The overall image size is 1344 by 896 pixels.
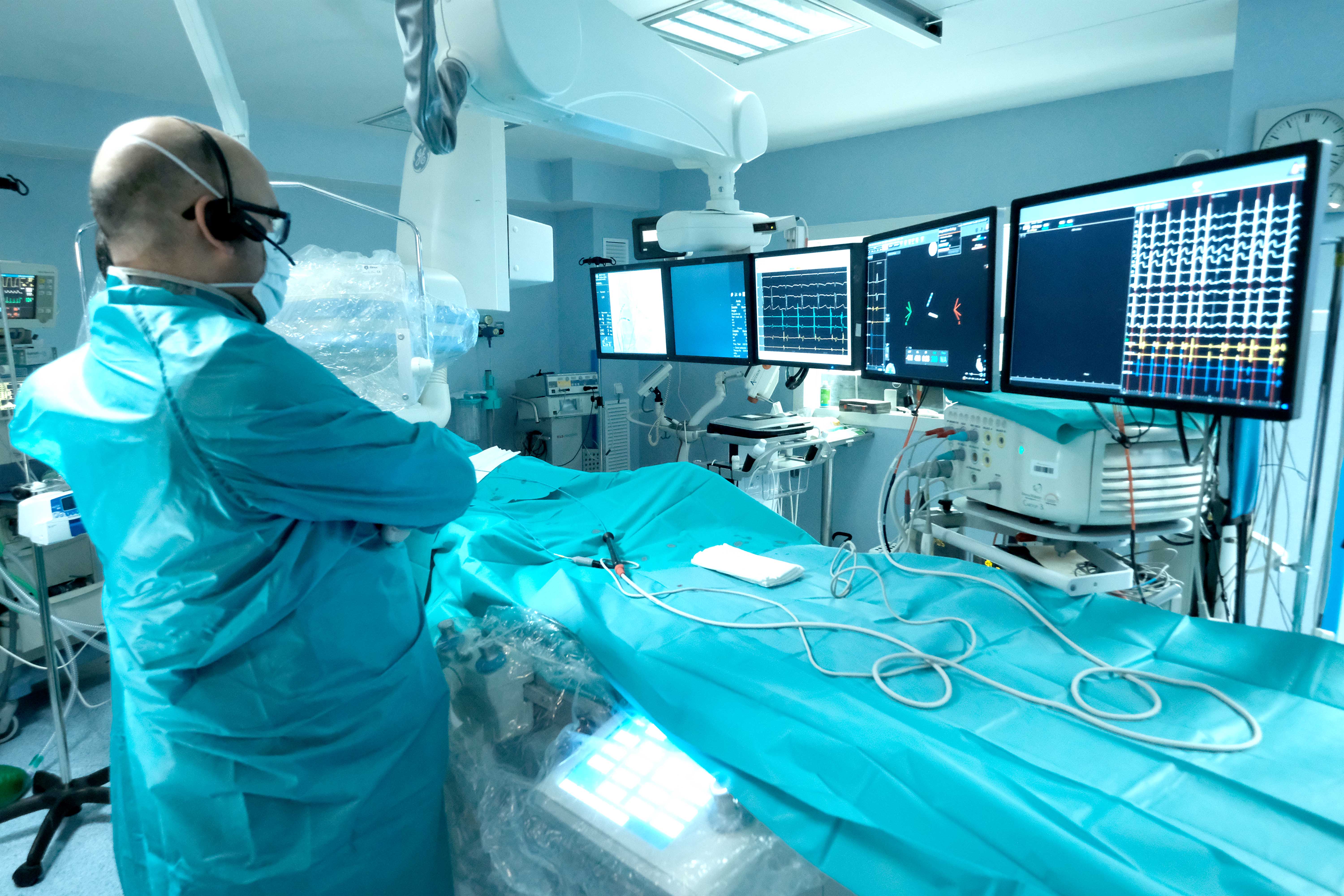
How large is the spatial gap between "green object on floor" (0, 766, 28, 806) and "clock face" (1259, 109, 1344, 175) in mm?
4538

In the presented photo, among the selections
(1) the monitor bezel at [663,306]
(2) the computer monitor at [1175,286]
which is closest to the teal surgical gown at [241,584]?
(2) the computer monitor at [1175,286]

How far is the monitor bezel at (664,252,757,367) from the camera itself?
2436mm

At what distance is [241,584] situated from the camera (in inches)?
38.4

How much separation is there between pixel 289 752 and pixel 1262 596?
1688 mm

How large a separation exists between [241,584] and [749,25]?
2727 mm

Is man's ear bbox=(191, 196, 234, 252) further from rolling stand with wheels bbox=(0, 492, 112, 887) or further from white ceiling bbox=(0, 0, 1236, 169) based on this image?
white ceiling bbox=(0, 0, 1236, 169)

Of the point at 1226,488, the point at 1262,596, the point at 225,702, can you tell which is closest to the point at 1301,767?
the point at 1226,488

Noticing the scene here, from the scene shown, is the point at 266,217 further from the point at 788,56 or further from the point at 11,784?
the point at 788,56

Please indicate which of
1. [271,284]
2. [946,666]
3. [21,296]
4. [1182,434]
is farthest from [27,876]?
[1182,434]

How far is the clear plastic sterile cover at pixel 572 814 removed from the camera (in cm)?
102

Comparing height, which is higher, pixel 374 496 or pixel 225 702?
pixel 374 496

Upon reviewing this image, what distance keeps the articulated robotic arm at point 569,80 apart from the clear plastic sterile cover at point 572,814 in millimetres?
994

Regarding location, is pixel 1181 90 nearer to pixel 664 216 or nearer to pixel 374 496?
pixel 664 216

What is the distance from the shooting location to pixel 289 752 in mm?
1035
